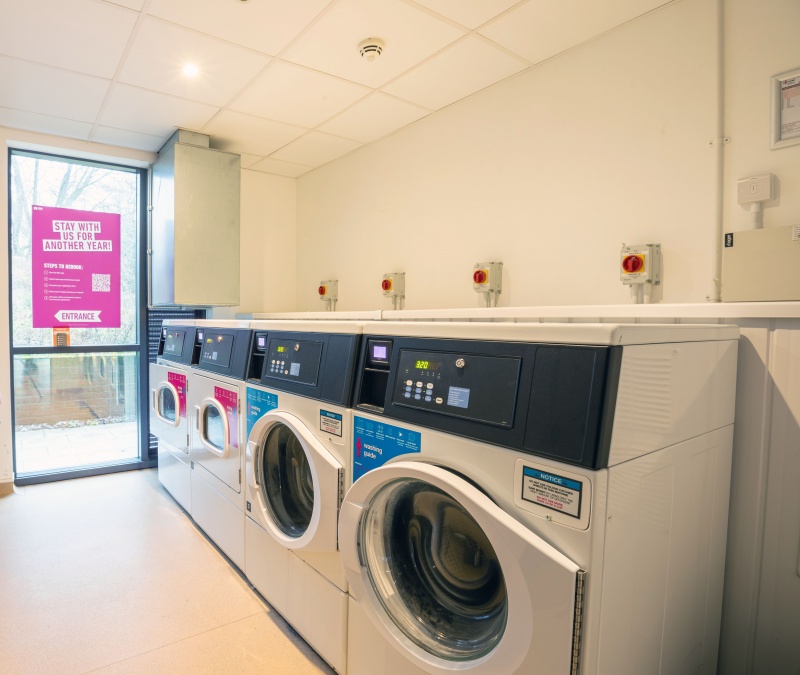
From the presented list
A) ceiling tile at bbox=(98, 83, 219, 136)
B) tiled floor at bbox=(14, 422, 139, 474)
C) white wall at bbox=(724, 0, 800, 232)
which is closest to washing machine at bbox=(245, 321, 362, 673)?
white wall at bbox=(724, 0, 800, 232)

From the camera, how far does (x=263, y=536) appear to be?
2.15 meters

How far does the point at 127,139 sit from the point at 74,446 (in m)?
2.36

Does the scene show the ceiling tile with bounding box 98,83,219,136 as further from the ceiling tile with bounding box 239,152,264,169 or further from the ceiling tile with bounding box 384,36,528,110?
the ceiling tile with bounding box 384,36,528,110

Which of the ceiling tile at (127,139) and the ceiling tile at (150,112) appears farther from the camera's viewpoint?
the ceiling tile at (127,139)

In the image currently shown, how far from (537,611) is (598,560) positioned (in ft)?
0.54

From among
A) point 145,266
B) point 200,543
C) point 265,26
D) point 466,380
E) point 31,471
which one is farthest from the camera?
point 145,266

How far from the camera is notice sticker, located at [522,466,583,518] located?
0.98m

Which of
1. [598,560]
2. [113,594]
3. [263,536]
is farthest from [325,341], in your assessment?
[113,594]

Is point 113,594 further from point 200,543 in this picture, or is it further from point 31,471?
point 31,471

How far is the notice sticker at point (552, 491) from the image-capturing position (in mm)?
981

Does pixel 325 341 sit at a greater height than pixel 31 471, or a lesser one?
greater

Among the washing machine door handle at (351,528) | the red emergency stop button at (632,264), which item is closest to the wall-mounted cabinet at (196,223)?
the washing machine door handle at (351,528)

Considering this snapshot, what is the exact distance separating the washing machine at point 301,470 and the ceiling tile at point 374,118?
1.50 metres

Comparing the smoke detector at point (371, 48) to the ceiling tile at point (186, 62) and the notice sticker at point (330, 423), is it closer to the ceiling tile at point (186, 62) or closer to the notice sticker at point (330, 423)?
the ceiling tile at point (186, 62)
